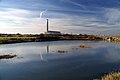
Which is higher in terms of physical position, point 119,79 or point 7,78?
point 119,79

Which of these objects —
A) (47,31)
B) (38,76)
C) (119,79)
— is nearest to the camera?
(119,79)

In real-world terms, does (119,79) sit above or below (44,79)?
above

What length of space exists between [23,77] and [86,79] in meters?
6.31

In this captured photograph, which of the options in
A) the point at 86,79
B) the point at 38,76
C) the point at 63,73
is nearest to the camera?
the point at 86,79

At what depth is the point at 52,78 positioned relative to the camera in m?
19.6

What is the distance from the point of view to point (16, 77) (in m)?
20.0

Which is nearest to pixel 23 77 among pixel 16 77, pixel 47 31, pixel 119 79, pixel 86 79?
pixel 16 77

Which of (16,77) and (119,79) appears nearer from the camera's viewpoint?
(119,79)

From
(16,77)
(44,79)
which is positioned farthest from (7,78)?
(44,79)

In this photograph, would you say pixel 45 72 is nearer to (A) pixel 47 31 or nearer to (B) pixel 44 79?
(B) pixel 44 79

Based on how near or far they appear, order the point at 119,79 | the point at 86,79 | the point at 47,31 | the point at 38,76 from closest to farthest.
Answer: the point at 119,79, the point at 86,79, the point at 38,76, the point at 47,31

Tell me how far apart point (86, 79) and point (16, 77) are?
7.06 m

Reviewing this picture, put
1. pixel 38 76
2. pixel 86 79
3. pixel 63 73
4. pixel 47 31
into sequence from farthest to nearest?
pixel 47 31, pixel 63 73, pixel 38 76, pixel 86 79

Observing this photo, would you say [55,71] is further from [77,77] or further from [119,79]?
[119,79]
